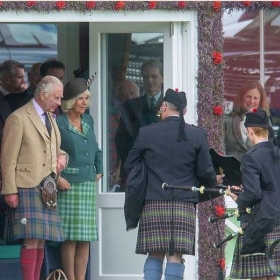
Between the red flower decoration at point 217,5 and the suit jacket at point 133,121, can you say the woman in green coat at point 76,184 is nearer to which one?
the suit jacket at point 133,121

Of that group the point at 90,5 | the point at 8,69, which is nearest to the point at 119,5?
the point at 90,5

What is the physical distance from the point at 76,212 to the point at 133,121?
3.50 feet

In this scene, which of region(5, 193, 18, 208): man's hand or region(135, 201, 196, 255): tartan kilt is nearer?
region(135, 201, 196, 255): tartan kilt

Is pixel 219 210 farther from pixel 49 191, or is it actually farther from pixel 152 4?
pixel 152 4

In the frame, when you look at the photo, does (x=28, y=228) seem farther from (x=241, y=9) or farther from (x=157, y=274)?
(x=241, y=9)

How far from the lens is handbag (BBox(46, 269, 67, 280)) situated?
10.5 m

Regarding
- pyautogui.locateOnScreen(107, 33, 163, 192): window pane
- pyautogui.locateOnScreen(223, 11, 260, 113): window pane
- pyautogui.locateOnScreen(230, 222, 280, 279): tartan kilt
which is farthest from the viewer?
pyautogui.locateOnScreen(223, 11, 260, 113): window pane

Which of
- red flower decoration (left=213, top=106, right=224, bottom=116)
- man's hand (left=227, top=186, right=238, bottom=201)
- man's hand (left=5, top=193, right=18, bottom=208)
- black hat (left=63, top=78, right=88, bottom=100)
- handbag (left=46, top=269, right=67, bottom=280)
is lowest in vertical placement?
handbag (left=46, top=269, right=67, bottom=280)

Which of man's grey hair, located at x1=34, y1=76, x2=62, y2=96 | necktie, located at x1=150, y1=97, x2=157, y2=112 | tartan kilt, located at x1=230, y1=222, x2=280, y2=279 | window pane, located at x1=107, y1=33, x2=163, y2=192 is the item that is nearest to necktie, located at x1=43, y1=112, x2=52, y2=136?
man's grey hair, located at x1=34, y1=76, x2=62, y2=96

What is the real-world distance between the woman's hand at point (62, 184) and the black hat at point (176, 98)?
4.21 ft

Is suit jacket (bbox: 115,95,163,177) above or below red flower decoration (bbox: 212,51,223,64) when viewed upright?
below

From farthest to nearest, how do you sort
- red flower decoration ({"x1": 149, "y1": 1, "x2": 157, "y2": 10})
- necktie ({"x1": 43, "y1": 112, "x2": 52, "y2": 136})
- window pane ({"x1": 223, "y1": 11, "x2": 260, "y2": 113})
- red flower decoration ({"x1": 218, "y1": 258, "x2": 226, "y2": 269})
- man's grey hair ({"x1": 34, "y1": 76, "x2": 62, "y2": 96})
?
window pane ({"x1": 223, "y1": 11, "x2": 260, "y2": 113})
red flower decoration ({"x1": 218, "y1": 258, "x2": 226, "y2": 269})
red flower decoration ({"x1": 149, "y1": 1, "x2": 157, "y2": 10})
necktie ({"x1": 43, "y1": 112, "x2": 52, "y2": 136})
man's grey hair ({"x1": 34, "y1": 76, "x2": 62, "y2": 96})

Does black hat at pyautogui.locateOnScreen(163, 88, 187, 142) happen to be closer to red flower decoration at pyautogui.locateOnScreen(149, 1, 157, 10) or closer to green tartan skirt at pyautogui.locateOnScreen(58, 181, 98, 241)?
red flower decoration at pyautogui.locateOnScreen(149, 1, 157, 10)

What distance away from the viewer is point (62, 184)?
10445 mm
